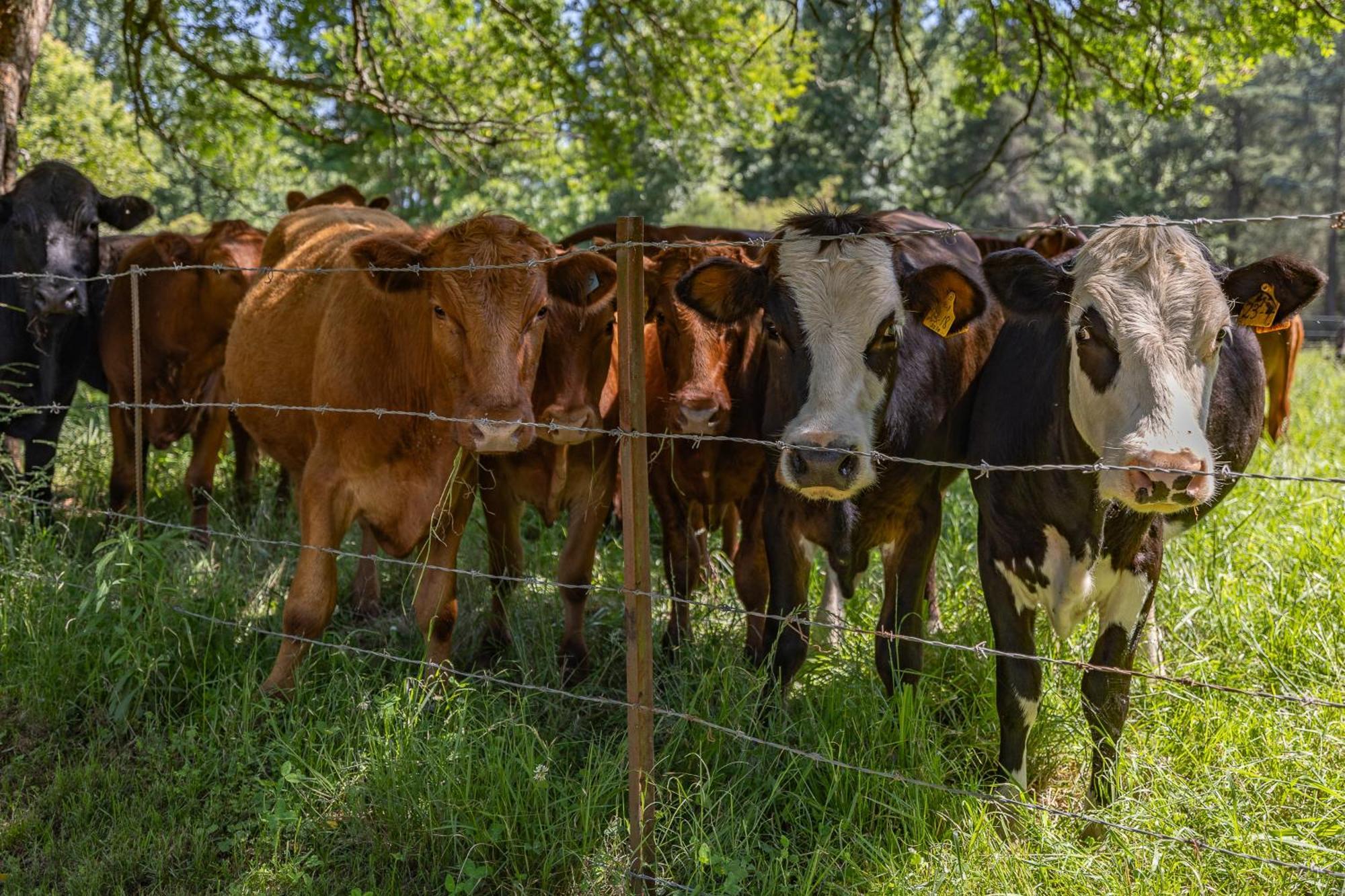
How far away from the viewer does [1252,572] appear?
17.1 feet

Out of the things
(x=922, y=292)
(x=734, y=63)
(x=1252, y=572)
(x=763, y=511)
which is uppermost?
(x=734, y=63)

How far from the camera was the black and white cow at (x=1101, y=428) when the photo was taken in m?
3.00

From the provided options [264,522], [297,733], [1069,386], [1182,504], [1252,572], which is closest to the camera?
[1182,504]

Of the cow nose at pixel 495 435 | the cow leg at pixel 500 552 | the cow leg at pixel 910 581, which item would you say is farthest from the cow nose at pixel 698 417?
the cow leg at pixel 500 552

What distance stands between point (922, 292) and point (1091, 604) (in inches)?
47.5

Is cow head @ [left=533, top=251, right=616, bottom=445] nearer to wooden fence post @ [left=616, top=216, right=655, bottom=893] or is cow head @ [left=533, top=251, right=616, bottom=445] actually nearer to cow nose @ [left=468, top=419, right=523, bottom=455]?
cow nose @ [left=468, top=419, right=523, bottom=455]

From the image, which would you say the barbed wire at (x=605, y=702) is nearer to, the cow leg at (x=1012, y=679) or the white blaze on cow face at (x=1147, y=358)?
the cow leg at (x=1012, y=679)

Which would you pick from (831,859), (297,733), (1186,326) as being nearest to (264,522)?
(297,733)

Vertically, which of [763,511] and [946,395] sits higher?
[946,395]

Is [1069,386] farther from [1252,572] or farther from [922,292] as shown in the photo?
[1252,572]

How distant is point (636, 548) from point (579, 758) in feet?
3.94

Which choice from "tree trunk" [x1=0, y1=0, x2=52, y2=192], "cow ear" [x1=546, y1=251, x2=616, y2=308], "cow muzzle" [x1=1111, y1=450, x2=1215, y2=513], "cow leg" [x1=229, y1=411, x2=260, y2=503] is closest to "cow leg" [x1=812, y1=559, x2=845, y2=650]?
"cow ear" [x1=546, y1=251, x2=616, y2=308]

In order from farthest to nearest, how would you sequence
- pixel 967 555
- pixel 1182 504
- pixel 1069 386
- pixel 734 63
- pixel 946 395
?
1. pixel 734 63
2. pixel 967 555
3. pixel 946 395
4. pixel 1069 386
5. pixel 1182 504

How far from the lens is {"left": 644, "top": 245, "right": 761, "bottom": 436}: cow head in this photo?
4.36 m
